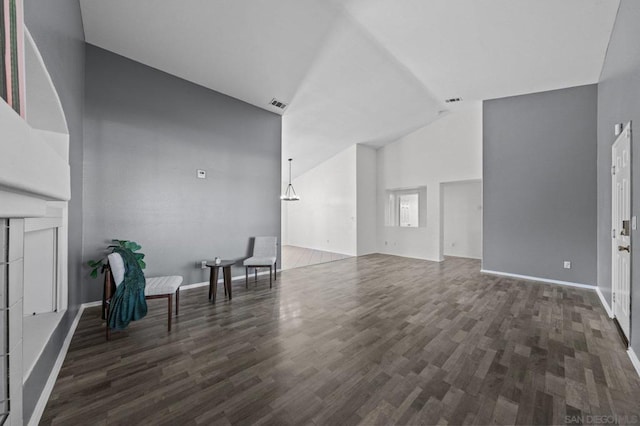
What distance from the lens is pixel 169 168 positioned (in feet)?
13.8

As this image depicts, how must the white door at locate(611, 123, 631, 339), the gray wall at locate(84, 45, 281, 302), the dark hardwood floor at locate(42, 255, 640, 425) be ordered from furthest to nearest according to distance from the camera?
the gray wall at locate(84, 45, 281, 302) → the white door at locate(611, 123, 631, 339) → the dark hardwood floor at locate(42, 255, 640, 425)

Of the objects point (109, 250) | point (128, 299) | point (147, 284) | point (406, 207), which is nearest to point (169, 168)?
point (109, 250)

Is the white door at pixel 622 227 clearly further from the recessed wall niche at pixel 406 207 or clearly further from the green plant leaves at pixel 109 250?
the green plant leaves at pixel 109 250

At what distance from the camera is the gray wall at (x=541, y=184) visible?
4.52 metres

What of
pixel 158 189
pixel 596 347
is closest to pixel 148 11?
pixel 158 189

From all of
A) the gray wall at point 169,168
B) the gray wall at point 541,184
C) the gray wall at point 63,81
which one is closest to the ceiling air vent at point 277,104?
the gray wall at point 169,168

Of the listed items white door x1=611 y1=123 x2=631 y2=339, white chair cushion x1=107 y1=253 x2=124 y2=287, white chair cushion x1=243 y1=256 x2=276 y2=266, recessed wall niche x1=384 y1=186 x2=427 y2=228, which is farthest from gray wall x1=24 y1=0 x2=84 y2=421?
recessed wall niche x1=384 y1=186 x2=427 y2=228

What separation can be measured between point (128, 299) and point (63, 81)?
207 centimetres

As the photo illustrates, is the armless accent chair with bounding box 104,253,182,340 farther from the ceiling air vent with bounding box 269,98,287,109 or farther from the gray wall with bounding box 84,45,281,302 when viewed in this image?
the ceiling air vent with bounding box 269,98,287,109

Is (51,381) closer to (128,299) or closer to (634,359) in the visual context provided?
(128,299)

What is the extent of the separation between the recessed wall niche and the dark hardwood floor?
434 cm

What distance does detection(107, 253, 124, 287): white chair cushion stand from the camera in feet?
8.46

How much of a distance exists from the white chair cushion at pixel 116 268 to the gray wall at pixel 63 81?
50 centimetres

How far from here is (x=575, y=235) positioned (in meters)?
4.62
